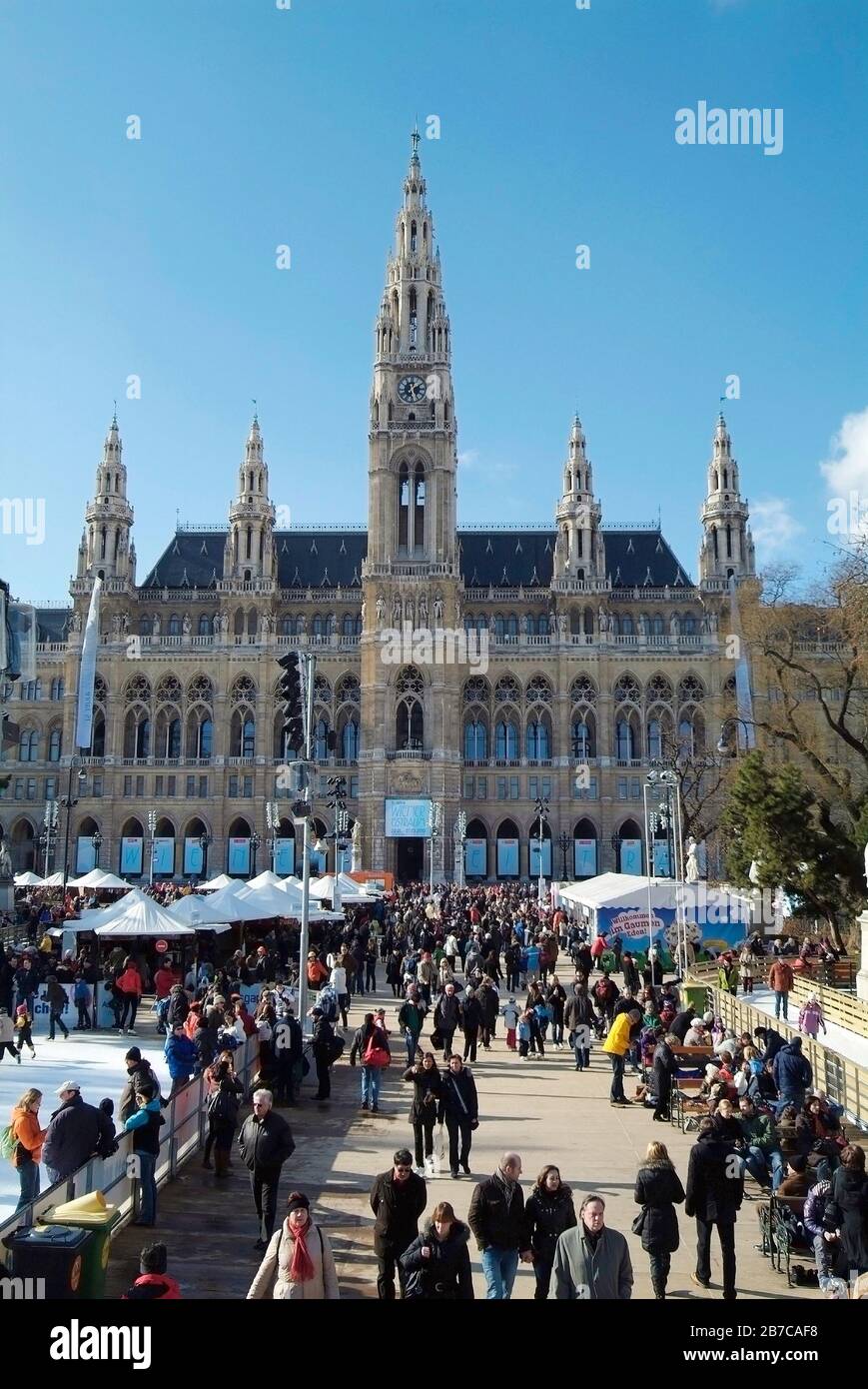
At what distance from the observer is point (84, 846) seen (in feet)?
222

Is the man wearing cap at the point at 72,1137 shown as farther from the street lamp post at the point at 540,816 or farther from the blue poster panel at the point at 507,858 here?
the blue poster panel at the point at 507,858

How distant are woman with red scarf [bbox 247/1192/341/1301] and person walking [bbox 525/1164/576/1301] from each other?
168cm

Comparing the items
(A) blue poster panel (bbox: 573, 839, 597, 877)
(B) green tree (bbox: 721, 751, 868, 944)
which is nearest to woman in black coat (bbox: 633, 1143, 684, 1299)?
(B) green tree (bbox: 721, 751, 868, 944)

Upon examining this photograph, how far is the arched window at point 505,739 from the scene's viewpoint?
68125 millimetres

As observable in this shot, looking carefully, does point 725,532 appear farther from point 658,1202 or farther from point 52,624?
point 658,1202

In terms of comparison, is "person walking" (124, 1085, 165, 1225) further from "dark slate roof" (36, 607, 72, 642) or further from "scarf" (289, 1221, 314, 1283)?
"dark slate roof" (36, 607, 72, 642)

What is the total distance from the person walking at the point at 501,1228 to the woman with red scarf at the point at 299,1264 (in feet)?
4.44

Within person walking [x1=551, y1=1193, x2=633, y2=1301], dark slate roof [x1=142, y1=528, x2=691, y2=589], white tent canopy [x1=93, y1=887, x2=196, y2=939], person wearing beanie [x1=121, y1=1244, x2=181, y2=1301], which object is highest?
dark slate roof [x1=142, y1=528, x2=691, y2=589]

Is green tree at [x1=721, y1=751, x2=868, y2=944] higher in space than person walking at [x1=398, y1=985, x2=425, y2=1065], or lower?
higher

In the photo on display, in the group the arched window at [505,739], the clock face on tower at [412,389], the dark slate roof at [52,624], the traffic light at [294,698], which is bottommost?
the traffic light at [294,698]

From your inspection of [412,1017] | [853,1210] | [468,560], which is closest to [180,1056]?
[412,1017]

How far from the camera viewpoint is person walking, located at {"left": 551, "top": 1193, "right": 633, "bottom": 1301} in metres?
6.40

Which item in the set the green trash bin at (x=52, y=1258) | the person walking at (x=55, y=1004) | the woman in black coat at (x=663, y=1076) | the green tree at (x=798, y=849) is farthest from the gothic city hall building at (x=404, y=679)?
the green trash bin at (x=52, y=1258)
